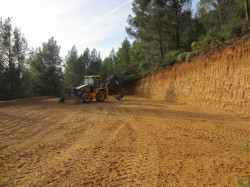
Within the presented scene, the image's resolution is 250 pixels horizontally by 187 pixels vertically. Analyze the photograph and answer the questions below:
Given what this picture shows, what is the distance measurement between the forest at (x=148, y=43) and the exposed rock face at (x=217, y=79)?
1198 millimetres

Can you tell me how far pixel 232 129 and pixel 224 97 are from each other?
4332 millimetres

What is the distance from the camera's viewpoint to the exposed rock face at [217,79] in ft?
27.3

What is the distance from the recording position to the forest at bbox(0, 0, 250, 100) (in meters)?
16.3

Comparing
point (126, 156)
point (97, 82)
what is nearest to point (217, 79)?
point (126, 156)

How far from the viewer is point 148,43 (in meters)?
20.5

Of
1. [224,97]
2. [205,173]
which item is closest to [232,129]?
[205,173]

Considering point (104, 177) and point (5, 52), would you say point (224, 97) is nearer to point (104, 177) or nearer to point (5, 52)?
point (104, 177)

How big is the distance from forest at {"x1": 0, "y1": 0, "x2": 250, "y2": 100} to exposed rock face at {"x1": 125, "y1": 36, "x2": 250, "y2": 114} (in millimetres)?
1198

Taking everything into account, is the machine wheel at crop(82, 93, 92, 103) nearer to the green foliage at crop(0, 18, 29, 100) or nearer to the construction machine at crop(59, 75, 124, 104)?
the construction machine at crop(59, 75, 124, 104)

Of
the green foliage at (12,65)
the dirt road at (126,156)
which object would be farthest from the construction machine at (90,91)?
the green foliage at (12,65)

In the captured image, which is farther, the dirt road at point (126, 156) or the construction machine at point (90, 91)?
the construction machine at point (90, 91)

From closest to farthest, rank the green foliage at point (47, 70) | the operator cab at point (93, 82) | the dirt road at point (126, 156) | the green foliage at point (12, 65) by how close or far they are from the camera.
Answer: the dirt road at point (126, 156)
the operator cab at point (93, 82)
the green foliage at point (12, 65)
the green foliage at point (47, 70)

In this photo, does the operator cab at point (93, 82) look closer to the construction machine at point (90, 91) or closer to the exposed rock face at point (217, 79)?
the construction machine at point (90, 91)

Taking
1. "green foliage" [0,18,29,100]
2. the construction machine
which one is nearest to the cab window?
the construction machine
